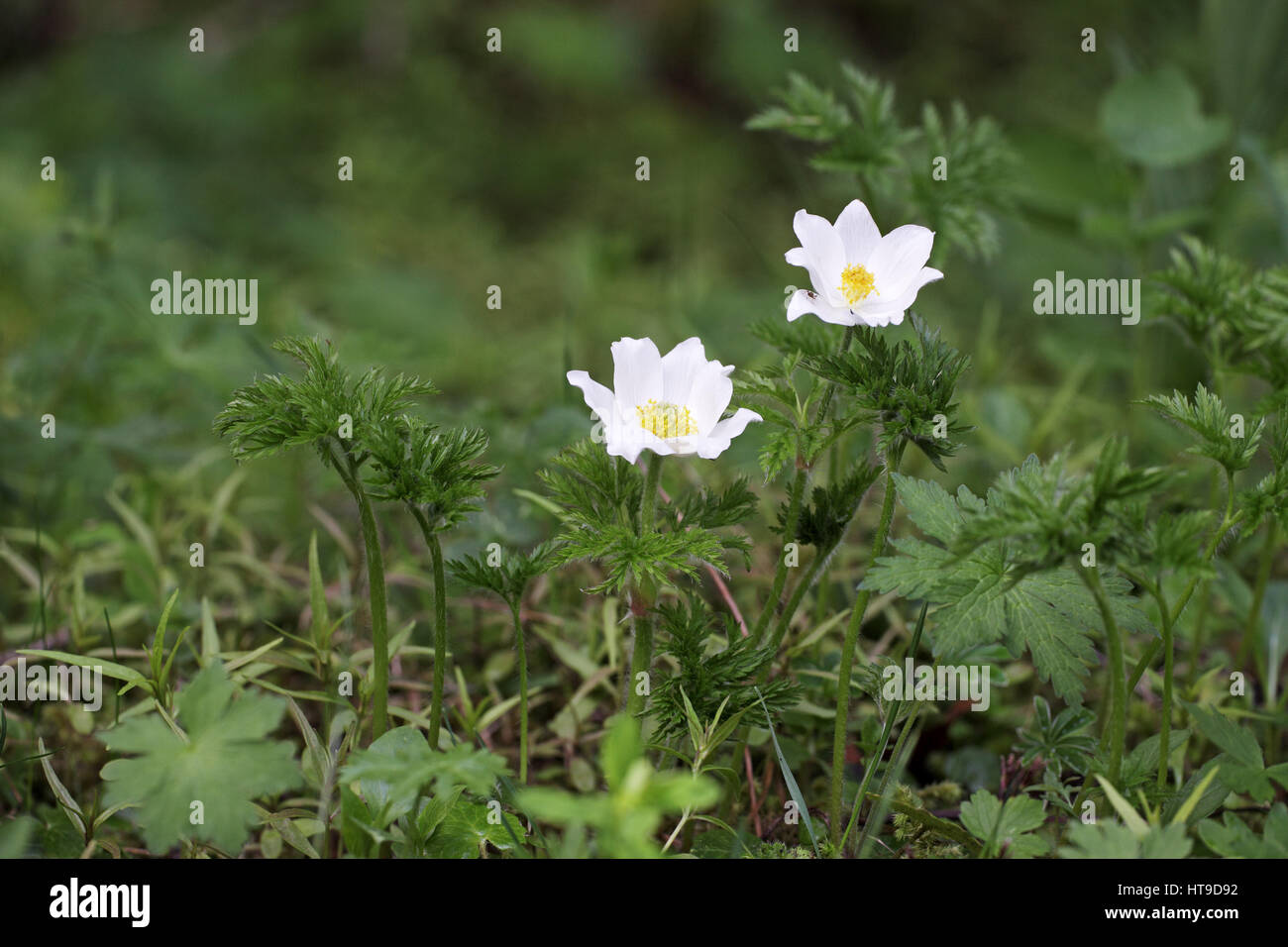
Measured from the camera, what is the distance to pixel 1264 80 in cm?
297

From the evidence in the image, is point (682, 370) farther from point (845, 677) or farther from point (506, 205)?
point (506, 205)

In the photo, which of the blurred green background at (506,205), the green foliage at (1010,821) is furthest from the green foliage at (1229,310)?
the green foliage at (1010,821)

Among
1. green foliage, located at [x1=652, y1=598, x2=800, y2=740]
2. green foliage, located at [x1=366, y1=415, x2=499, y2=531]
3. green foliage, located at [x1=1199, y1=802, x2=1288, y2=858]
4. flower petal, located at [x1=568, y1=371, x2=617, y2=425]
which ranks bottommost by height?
green foliage, located at [x1=1199, y1=802, x2=1288, y2=858]

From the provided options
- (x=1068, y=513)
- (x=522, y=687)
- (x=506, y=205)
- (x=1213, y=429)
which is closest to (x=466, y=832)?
(x=522, y=687)

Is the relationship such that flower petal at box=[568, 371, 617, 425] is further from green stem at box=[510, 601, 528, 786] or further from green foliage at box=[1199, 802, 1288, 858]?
green foliage at box=[1199, 802, 1288, 858]

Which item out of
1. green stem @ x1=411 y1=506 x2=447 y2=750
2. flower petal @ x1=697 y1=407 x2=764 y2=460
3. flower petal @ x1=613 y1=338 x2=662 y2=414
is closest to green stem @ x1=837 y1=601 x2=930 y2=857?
flower petal @ x1=697 y1=407 x2=764 y2=460

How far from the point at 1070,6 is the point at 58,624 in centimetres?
479

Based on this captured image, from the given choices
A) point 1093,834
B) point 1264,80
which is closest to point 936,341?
point 1093,834

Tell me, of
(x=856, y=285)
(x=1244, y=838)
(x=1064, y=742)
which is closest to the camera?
(x=1244, y=838)

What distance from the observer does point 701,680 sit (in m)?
1.63

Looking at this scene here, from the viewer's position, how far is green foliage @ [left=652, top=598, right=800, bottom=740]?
5.36 ft

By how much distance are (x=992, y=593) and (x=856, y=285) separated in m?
0.51

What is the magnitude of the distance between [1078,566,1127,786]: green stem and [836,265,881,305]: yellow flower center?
50 centimetres

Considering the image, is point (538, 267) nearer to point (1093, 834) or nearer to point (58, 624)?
point (58, 624)
